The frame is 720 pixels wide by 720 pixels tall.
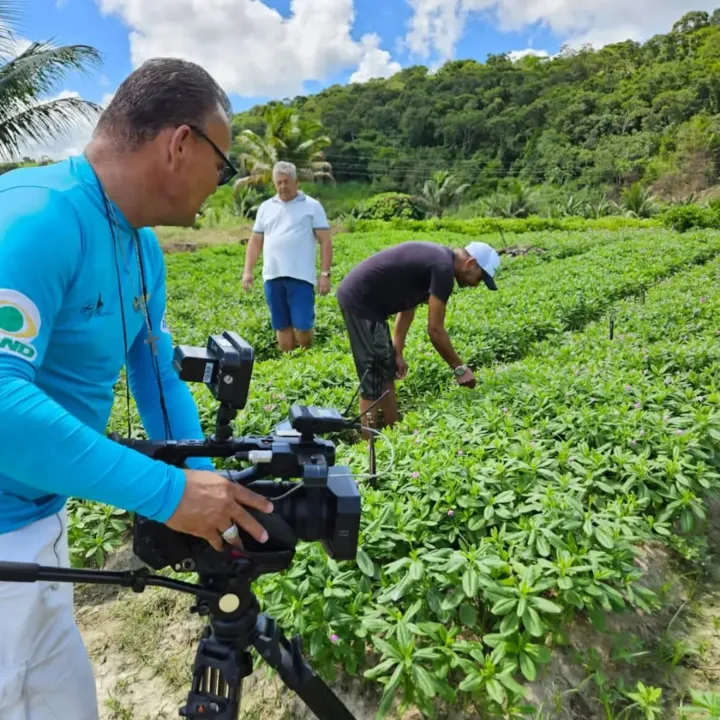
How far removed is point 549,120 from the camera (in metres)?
66.4

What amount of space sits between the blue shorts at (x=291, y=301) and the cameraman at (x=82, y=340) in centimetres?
432

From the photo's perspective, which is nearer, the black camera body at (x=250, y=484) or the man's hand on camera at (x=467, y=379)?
the black camera body at (x=250, y=484)

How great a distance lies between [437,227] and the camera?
30578 millimetres

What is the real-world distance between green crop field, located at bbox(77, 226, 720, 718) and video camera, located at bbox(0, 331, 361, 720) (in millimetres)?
276

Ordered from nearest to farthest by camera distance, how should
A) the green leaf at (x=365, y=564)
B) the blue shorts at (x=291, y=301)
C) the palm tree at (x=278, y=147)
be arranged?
the green leaf at (x=365, y=564) < the blue shorts at (x=291, y=301) < the palm tree at (x=278, y=147)

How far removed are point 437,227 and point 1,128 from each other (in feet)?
68.3

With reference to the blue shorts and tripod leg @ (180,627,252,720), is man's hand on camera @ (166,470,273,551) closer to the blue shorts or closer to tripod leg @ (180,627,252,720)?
tripod leg @ (180,627,252,720)

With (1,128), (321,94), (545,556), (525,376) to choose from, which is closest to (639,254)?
(525,376)

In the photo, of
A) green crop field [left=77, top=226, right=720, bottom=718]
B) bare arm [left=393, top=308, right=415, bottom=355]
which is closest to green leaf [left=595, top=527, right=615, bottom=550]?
green crop field [left=77, top=226, right=720, bottom=718]

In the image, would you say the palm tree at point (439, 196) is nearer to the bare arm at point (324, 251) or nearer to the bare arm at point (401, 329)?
the bare arm at point (324, 251)

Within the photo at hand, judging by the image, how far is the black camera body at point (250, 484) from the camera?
52.9 inches

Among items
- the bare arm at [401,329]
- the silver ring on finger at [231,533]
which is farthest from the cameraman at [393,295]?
the silver ring on finger at [231,533]

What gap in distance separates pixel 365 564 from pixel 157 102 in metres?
1.81

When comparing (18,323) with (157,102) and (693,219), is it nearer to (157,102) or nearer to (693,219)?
(157,102)
